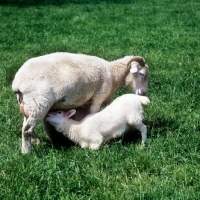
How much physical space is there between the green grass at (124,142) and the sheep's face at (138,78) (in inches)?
14.8

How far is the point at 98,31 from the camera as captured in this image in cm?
1409

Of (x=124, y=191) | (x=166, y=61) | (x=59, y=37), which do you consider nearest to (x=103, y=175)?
(x=124, y=191)

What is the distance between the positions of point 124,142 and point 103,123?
370 millimetres

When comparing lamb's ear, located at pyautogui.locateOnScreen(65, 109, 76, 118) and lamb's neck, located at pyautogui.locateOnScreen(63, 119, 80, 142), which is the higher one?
lamb's ear, located at pyautogui.locateOnScreen(65, 109, 76, 118)

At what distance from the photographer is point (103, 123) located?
18.0 ft

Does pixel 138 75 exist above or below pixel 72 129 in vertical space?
above

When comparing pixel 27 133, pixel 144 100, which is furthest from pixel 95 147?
pixel 144 100

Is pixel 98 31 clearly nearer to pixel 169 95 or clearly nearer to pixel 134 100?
pixel 169 95

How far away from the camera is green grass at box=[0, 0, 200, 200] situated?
14.0ft

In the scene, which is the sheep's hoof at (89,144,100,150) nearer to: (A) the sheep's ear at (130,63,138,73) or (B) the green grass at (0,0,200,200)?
(B) the green grass at (0,0,200,200)

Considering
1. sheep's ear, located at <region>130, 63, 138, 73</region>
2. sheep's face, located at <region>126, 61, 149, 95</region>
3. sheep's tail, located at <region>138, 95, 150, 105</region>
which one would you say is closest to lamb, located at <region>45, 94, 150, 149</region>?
sheep's tail, located at <region>138, 95, 150, 105</region>

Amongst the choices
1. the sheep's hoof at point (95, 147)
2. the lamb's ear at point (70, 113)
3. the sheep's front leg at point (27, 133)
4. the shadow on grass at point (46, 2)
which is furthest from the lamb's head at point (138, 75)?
the shadow on grass at point (46, 2)

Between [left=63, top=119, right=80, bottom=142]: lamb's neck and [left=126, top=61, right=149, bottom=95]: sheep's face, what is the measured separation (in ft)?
4.04

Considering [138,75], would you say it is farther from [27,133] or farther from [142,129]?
[27,133]
